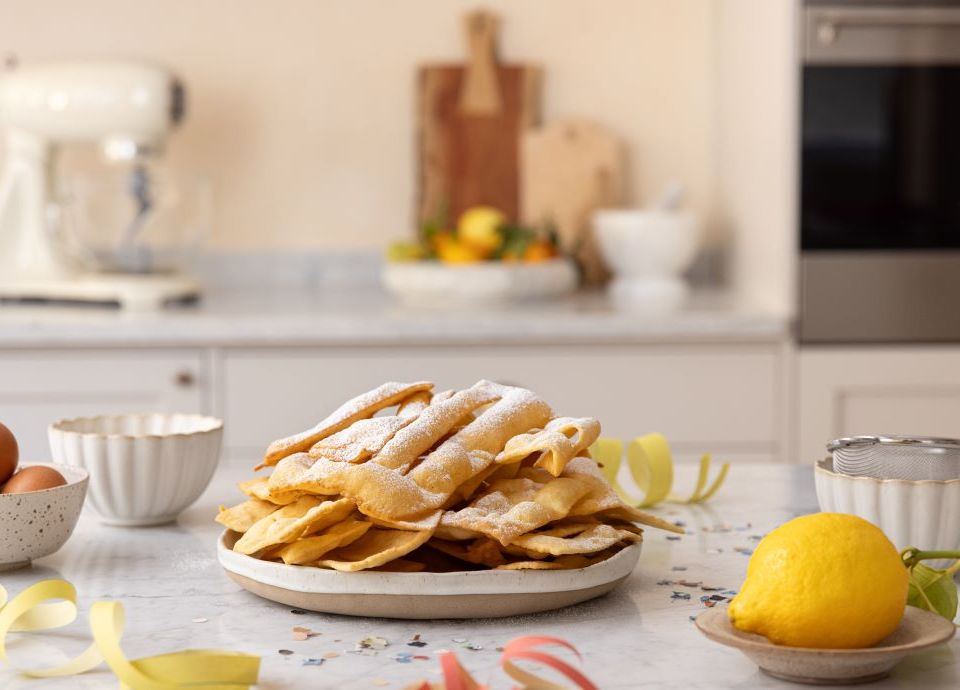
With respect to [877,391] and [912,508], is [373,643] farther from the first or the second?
[877,391]

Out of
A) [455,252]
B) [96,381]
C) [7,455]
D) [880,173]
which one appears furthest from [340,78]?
[7,455]

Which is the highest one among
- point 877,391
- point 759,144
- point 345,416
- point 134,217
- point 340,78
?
point 340,78

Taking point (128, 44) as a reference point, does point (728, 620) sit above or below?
below

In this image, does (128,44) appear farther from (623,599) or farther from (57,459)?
(623,599)

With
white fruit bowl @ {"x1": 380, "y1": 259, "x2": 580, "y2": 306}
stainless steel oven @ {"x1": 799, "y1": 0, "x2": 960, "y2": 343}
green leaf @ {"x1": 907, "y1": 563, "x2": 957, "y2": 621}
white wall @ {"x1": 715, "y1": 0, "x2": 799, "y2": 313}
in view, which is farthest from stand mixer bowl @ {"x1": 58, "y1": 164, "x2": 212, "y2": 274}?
green leaf @ {"x1": 907, "y1": 563, "x2": 957, "y2": 621}

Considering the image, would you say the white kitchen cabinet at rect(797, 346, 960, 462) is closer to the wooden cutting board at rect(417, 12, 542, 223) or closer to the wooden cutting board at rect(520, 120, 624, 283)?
the wooden cutting board at rect(520, 120, 624, 283)

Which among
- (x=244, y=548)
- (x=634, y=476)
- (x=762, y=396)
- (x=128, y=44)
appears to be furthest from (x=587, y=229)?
(x=244, y=548)

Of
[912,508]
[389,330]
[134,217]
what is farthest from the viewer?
[134,217]
